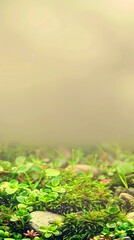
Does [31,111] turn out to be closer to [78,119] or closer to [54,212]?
[78,119]

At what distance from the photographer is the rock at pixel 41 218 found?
156 cm

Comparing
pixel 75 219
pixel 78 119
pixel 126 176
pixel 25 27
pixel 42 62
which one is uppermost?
pixel 25 27

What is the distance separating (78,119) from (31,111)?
0.29m

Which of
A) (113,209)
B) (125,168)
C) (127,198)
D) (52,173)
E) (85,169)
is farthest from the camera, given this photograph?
(85,169)

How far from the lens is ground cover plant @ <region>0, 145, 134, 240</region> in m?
1.54

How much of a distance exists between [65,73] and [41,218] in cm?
132

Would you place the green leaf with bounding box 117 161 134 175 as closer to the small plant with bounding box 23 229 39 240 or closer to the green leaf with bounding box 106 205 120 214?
the green leaf with bounding box 106 205 120 214

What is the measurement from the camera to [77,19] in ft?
9.17

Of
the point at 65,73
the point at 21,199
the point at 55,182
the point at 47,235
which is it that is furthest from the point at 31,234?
the point at 65,73

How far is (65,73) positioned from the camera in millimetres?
2760

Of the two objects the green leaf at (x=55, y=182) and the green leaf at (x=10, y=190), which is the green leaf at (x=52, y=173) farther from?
the green leaf at (x=10, y=190)

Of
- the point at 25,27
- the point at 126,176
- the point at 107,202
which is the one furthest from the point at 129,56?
the point at 107,202

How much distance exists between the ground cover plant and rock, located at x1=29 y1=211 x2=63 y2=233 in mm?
15

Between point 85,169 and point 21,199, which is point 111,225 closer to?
point 21,199
